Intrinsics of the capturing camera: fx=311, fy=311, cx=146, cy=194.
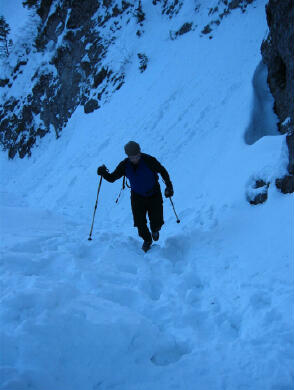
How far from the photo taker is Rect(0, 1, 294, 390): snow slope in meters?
2.71

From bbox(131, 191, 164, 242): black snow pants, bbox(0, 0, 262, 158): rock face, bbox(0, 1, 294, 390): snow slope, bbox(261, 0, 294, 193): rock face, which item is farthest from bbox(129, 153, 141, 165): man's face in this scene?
bbox(0, 0, 262, 158): rock face

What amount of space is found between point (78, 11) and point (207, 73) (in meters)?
16.6

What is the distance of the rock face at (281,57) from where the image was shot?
6.58m

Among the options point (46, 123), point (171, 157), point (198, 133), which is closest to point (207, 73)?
point (198, 133)

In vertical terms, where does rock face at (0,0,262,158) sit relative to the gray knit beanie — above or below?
above

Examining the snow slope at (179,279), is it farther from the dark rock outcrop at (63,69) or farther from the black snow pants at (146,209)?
the dark rock outcrop at (63,69)

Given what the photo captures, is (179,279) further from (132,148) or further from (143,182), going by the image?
(132,148)

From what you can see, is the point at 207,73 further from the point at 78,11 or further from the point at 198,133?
the point at 78,11

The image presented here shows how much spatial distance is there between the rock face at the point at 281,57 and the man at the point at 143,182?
252 centimetres

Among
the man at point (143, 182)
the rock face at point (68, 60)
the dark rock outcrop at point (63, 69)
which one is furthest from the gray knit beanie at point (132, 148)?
the dark rock outcrop at point (63, 69)

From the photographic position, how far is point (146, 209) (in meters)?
5.90

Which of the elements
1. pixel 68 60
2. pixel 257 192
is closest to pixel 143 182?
pixel 257 192

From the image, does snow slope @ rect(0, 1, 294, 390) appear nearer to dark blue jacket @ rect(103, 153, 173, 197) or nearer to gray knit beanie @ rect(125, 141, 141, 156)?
dark blue jacket @ rect(103, 153, 173, 197)

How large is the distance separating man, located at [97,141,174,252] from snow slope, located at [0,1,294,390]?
0.48m
